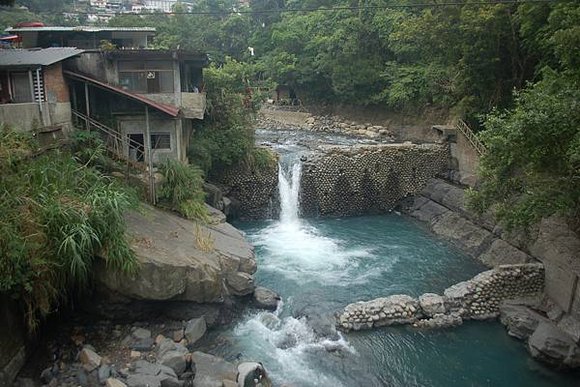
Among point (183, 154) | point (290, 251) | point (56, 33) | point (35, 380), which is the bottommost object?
point (290, 251)

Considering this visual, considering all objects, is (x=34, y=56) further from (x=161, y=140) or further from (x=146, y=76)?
(x=161, y=140)

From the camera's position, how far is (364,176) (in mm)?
24594

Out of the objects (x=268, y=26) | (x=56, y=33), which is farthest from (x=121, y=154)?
(x=268, y=26)

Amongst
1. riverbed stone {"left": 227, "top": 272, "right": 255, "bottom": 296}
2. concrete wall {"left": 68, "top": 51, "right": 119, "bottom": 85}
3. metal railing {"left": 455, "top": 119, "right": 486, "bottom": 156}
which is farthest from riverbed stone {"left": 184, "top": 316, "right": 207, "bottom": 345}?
metal railing {"left": 455, "top": 119, "right": 486, "bottom": 156}

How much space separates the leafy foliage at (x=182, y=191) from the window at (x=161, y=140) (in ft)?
5.64

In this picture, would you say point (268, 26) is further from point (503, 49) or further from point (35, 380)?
point (35, 380)

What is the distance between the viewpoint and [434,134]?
3139 centimetres

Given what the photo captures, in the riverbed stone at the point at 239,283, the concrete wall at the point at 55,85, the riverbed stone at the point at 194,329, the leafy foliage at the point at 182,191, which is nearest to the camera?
the riverbed stone at the point at 194,329

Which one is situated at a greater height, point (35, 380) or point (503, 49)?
point (503, 49)

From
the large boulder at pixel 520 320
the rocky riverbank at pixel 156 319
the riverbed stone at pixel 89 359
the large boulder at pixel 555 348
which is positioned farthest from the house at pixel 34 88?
the large boulder at pixel 555 348

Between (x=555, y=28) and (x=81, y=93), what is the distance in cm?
1728

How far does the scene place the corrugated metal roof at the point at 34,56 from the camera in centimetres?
1500

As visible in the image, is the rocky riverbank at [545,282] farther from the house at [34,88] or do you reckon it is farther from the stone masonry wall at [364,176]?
the house at [34,88]

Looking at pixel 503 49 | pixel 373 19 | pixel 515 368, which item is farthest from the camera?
pixel 373 19
